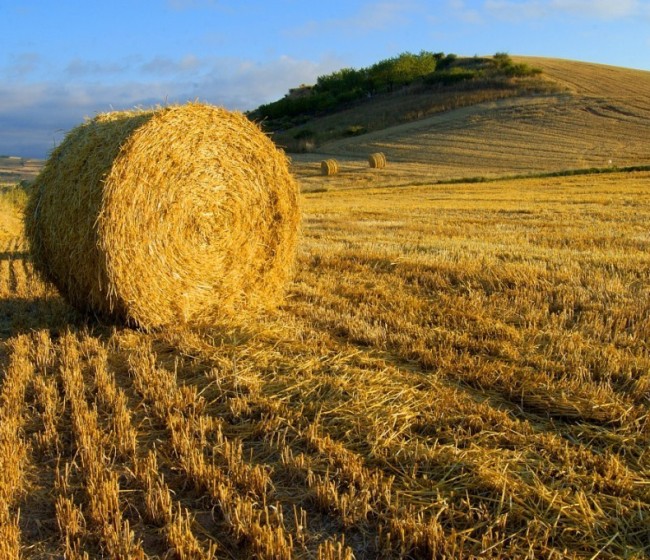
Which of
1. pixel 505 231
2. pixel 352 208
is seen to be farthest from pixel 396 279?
pixel 352 208

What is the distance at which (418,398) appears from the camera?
4.39 metres

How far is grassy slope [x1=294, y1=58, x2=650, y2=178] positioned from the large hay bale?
89.6ft

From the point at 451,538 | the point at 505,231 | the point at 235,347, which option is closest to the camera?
the point at 451,538

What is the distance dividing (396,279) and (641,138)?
3578 cm

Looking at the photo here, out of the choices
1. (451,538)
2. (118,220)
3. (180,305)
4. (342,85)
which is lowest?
(451,538)

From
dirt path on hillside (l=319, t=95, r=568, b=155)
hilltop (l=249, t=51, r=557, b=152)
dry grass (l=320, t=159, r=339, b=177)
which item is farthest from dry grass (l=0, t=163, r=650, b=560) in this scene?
hilltop (l=249, t=51, r=557, b=152)

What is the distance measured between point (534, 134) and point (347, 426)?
4108 cm

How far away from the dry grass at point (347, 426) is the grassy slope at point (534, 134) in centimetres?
2812

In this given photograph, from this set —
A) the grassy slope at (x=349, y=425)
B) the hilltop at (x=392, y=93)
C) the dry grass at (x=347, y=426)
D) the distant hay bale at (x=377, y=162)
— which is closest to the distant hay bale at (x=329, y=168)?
the distant hay bale at (x=377, y=162)

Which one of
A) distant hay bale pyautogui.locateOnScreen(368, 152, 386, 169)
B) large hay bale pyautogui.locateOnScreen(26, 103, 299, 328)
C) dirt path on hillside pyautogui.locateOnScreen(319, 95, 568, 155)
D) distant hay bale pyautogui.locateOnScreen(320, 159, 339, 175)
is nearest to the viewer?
large hay bale pyautogui.locateOnScreen(26, 103, 299, 328)

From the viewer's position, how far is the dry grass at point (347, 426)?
2.98 metres

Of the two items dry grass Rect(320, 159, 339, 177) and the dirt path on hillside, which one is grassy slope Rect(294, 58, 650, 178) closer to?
the dirt path on hillside

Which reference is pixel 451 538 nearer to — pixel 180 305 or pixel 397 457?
pixel 397 457

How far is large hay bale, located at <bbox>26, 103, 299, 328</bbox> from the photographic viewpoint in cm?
575
